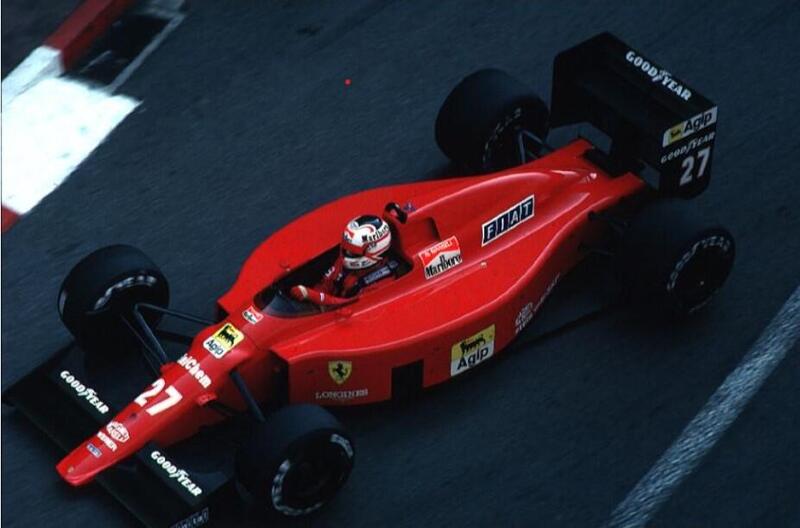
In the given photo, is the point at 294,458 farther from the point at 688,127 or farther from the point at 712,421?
the point at 688,127

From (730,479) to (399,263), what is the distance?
2103 millimetres

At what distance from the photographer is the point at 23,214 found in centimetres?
938

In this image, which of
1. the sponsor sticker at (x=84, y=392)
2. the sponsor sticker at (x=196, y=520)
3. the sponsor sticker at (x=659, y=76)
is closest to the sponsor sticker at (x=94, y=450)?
the sponsor sticker at (x=84, y=392)

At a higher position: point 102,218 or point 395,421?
point 102,218

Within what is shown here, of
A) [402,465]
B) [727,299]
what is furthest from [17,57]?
[727,299]

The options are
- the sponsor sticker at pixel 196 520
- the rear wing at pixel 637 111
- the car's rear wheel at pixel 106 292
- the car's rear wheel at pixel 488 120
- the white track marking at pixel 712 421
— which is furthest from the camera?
the car's rear wheel at pixel 488 120

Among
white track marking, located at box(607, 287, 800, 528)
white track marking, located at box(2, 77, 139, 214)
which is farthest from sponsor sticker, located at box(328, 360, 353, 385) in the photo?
white track marking, located at box(2, 77, 139, 214)

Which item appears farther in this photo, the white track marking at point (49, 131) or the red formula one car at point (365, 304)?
the white track marking at point (49, 131)

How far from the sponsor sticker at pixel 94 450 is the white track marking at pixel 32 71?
356cm

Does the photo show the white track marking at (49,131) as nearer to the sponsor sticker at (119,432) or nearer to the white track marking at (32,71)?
the white track marking at (32,71)

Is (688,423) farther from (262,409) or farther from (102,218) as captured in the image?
(102,218)

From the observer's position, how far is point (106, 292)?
25.8ft

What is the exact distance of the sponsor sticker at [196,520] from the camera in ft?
23.7

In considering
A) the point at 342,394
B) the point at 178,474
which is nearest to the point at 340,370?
the point at 342,394
